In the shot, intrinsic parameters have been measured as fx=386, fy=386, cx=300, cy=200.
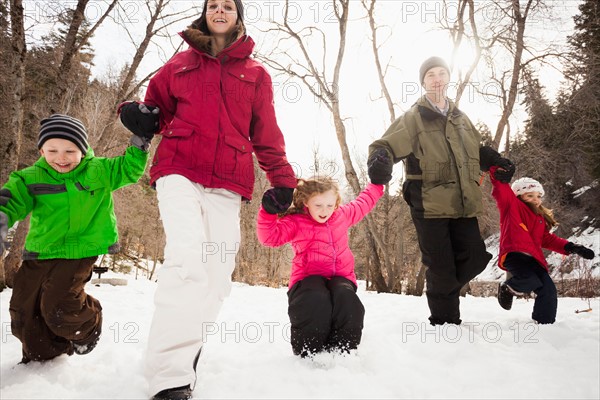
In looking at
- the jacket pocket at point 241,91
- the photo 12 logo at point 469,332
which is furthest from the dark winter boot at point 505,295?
the jacket pocket at point 241,91

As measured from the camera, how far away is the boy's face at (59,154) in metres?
2.43

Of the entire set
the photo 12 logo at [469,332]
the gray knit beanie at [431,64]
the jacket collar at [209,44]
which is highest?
the gray knit beanie at [431,64]

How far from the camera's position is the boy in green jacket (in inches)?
90.5

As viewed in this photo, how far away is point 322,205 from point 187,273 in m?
1.21

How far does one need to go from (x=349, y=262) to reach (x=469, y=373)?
3.51 feet

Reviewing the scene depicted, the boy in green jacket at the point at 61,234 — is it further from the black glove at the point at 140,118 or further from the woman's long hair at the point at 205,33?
the woman's long hair at the point at 205,33

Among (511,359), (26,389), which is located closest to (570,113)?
(511,359)

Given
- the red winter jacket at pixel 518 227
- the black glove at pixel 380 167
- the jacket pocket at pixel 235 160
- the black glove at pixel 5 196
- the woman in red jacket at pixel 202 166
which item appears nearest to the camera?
the woman in red jacket at pixel 202 166

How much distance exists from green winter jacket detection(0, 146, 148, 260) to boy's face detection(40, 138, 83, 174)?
32mm

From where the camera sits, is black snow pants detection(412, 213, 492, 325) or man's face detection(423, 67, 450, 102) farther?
man's face detection(423, 67, 450, 102)

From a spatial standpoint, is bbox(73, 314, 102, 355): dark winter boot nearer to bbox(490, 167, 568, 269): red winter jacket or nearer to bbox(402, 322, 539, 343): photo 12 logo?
bbox(402, 322, 539, 343): photo 12 logo

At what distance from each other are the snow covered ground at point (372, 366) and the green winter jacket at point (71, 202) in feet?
2.30

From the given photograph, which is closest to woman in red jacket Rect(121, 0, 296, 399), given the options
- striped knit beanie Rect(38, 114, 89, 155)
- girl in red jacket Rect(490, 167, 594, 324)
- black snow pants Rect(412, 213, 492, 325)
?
striped knit beanie Rect(38, 114, 89, 155)

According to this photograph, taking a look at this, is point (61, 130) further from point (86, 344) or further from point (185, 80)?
point (86, 344)
